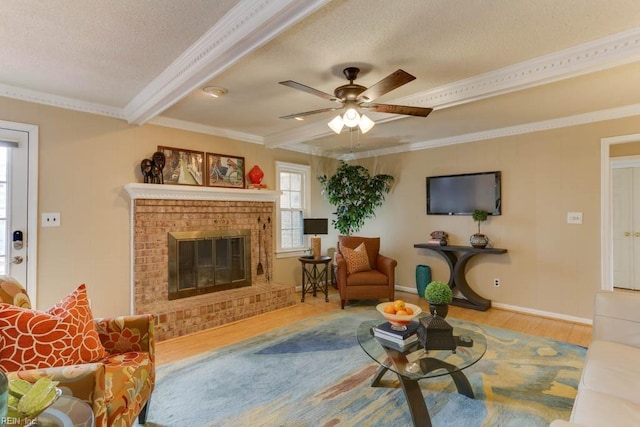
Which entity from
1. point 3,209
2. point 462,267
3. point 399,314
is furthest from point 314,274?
A: point 3,209

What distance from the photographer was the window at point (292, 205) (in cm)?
497

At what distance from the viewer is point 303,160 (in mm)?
5273

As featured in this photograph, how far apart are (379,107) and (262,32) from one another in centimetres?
110

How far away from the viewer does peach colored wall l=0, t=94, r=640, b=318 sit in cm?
307

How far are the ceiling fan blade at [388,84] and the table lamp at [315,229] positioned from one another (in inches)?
107

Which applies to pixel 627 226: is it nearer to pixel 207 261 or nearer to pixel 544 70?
pixel 544 70

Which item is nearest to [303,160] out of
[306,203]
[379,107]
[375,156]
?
[306,203]

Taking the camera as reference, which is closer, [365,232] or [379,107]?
[379,107]

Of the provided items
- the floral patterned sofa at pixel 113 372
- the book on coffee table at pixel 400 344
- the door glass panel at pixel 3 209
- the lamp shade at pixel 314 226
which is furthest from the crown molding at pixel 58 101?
the book on coffee table at pixel 400 344

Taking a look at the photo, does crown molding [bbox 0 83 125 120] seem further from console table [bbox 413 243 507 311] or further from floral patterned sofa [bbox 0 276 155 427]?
console table [bbox 413 243 507 311]

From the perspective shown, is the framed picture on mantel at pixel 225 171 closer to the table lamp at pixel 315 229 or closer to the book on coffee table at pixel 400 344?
the table lamp at pixel 315 229

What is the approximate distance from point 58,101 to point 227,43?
2219 mm

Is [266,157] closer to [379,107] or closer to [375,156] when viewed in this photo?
[375,156]

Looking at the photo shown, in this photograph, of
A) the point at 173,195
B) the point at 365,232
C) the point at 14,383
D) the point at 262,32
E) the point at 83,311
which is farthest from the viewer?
the point at 365,232
